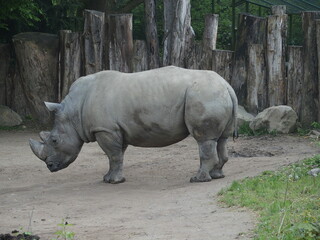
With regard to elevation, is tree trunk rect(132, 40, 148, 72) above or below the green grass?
above

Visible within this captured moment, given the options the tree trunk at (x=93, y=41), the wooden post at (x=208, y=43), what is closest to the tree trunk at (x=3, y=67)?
the tree trunk at (x=93, y=41)

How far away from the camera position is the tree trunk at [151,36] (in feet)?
50.2

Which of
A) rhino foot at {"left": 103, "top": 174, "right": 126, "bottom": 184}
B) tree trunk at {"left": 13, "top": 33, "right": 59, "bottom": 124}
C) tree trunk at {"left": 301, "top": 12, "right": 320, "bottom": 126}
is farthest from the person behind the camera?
tree trunk at {"left": 13, "top": 33, "right": 59, "bottom": 124}

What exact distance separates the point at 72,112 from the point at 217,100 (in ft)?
6.82

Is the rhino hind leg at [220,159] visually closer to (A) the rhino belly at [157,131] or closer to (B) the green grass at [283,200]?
(A) the rhino belly at [157,131]

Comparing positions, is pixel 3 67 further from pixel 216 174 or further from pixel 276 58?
pixel 216 174

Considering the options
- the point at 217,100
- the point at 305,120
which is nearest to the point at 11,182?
the point at 217,100

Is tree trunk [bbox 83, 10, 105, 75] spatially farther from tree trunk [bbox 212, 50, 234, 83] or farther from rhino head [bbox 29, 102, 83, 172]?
rhino head [bbox 29, 102, 83, 172]

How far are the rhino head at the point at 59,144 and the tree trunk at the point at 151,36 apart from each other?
490cm

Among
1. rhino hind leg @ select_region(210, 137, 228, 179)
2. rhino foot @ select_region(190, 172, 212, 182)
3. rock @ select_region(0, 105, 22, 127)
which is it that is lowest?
rock @ select_region(0, 105, 22, 127)

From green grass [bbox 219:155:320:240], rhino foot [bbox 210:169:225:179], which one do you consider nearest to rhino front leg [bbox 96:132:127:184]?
rhino foot [bbox 210:169:225:179]

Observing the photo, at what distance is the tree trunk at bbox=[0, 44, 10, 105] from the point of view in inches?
642

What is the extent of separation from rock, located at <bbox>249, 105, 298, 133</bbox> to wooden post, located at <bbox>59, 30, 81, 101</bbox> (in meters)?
3.95

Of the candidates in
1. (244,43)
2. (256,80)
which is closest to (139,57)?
(244,43)
